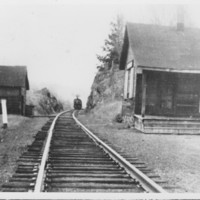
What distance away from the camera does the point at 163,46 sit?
58.2 ft

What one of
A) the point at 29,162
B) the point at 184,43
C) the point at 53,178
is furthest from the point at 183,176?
the point at 184,43

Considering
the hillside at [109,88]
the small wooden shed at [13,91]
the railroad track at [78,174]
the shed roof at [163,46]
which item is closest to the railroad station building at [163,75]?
the shed roof at [163,46]

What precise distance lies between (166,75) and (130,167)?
12660 millimetres

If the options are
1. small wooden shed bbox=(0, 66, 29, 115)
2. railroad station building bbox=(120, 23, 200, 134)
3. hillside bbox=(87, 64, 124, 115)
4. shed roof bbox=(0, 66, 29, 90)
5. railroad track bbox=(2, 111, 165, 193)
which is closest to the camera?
railroad track bbox=(2, 111, 165, 193)

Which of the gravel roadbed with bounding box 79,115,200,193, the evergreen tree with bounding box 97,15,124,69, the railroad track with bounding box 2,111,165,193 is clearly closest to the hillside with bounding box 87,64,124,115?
the evergreen tree with bounding box 97,15,124,69

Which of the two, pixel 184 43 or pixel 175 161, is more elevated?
pixel 184 43

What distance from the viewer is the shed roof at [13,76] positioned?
1185 inches

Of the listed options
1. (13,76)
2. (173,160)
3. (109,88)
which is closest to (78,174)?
(173,160)

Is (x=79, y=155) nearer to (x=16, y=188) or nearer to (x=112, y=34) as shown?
(x=16, y=188)

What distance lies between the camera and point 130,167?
5.42 meters

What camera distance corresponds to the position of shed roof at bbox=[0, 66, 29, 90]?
3010 cm

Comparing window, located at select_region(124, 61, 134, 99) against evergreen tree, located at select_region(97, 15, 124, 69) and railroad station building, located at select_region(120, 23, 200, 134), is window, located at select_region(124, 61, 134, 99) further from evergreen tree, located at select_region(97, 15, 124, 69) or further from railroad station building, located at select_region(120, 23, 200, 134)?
evergreen tree, located at select_region(97, 15, 124, 69)

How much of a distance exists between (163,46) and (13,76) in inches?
710

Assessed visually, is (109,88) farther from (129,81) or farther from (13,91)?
(129,81)
